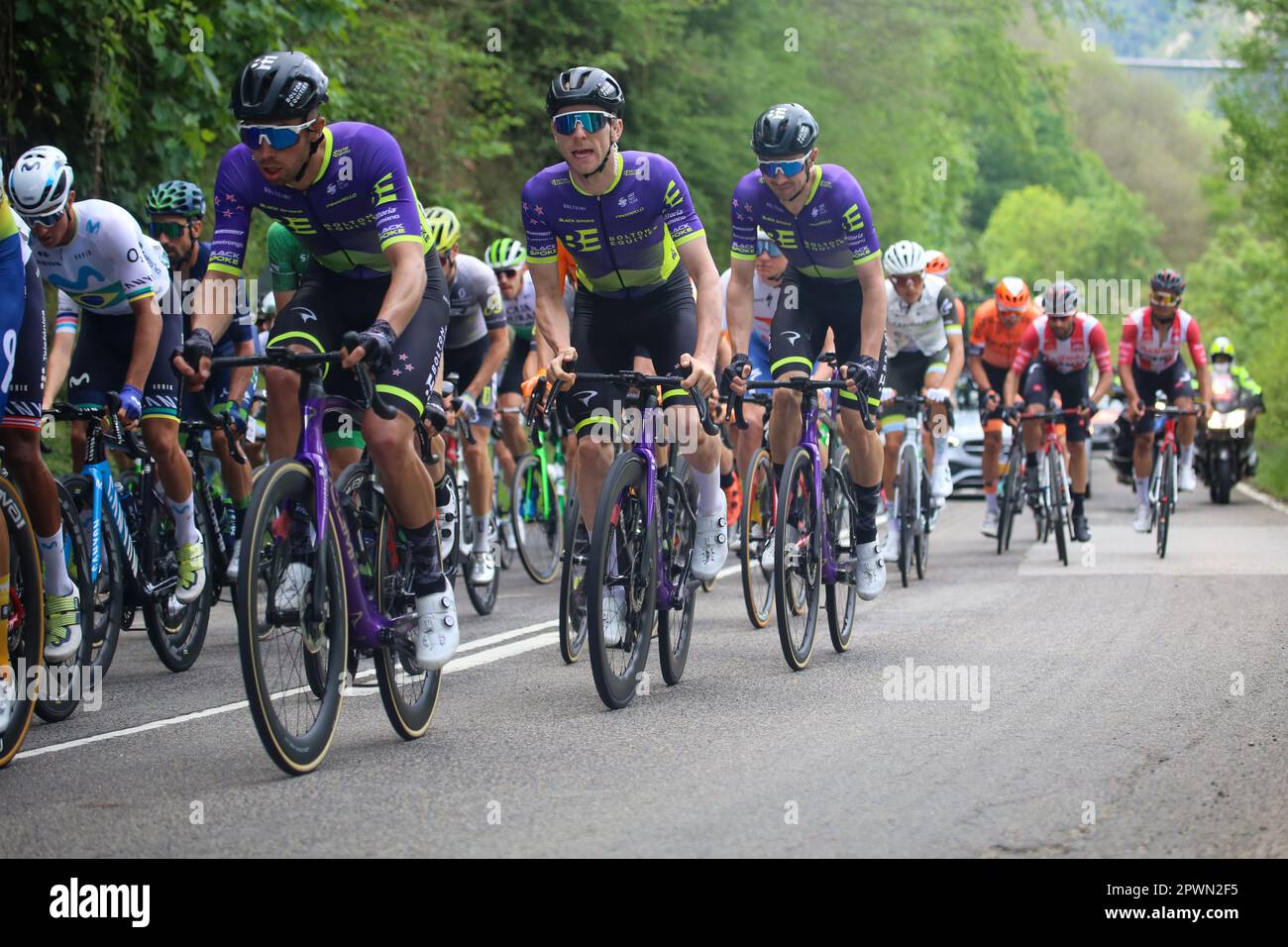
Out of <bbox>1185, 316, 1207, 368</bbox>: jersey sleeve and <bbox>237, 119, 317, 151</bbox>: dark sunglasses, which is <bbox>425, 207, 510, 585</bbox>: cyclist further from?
<bbox>1185, 316, 1207, 368</bbox>: jersey sleeve

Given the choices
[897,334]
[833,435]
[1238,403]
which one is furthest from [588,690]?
[1238,403]

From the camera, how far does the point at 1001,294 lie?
53.2 ft

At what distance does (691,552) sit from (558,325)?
45.9 inches

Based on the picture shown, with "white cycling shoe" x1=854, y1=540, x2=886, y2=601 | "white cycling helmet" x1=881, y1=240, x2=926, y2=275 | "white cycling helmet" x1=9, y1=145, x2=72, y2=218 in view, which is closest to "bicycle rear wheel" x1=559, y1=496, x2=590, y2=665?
"white cycling shoe" x1=854, y1=540, x2=886, y2=601

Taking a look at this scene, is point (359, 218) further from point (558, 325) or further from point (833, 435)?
point (833, 435)

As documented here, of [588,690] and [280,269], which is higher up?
[280,269]

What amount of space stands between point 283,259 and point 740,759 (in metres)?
3.48

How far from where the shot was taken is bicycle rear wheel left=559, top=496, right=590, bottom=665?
24.3ft

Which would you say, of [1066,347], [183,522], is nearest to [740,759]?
[183,522]

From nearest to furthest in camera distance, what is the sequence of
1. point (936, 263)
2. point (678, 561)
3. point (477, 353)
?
point (678, 561) → point (477, 353) → point (936, 263)

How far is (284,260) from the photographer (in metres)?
8.25

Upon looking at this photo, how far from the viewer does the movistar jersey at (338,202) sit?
6340 millimetres

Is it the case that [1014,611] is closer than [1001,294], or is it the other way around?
[1014,611]

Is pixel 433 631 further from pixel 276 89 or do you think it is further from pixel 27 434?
pixel 276 89
